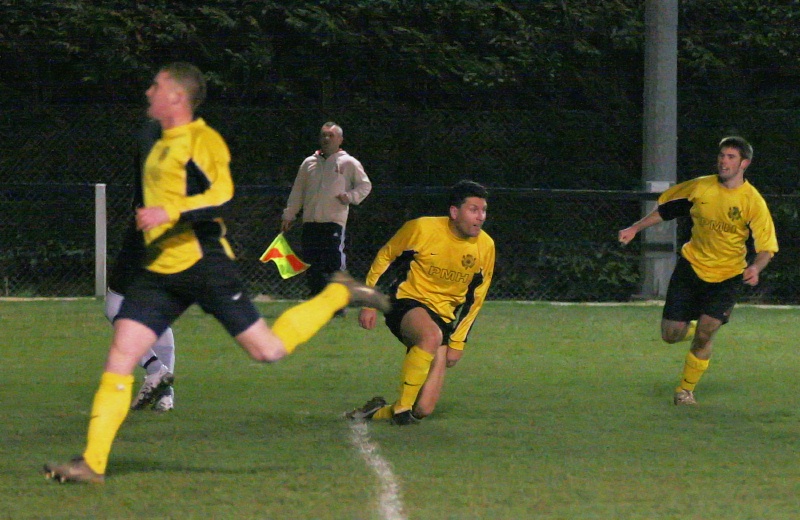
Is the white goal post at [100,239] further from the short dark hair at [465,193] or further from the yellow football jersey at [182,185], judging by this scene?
the yellow football jersey at [182,185]

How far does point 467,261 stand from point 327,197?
17.4 feet

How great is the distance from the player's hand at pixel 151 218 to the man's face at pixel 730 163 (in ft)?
14.5

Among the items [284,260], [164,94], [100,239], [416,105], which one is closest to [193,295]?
[164,94]

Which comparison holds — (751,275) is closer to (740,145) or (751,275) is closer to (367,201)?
(740,145)

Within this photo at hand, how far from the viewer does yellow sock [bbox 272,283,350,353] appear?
20.7 feet

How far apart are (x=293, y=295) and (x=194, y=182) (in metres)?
9.73

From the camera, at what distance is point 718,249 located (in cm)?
921

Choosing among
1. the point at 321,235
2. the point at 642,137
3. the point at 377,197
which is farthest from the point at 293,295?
the point at 642,137

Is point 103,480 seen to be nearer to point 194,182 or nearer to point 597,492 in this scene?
point 194,182

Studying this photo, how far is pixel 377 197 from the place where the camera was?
16.0 m

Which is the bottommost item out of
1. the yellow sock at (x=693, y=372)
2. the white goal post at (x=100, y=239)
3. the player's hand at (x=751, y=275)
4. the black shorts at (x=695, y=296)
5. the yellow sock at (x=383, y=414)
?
the white goal post at (x=100, y=239)

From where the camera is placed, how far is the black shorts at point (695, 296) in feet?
29.8

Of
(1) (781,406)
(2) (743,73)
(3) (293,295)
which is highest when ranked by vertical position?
(2) (743,73)

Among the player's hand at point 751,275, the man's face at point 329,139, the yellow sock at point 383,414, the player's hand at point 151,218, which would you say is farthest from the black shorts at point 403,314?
the man's face at point 329,139
